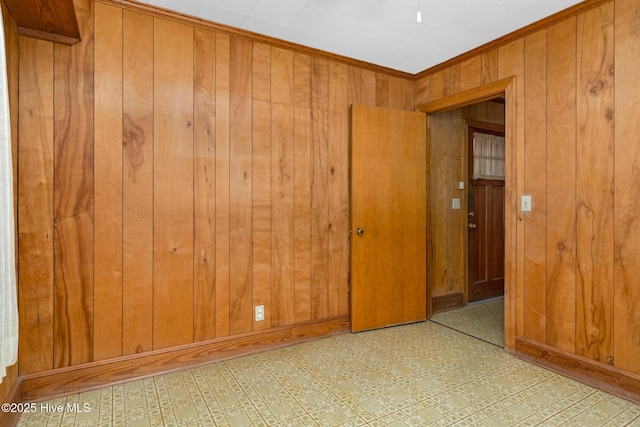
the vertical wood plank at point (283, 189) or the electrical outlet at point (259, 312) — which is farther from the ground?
the vertical wood plank at point (283, 189)

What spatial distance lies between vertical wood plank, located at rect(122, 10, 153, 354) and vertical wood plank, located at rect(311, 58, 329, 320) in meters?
1.27

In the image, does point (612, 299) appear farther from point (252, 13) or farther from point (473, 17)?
point (252, 13)

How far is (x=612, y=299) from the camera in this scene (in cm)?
220

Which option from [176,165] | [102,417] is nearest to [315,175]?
[176,165]

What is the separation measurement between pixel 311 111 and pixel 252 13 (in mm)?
869

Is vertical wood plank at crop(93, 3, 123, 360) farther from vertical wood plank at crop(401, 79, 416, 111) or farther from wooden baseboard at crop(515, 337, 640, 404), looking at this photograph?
wooden baseboard at crop(515, 337, 640, 404)

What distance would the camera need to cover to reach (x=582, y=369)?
2295 millimetres

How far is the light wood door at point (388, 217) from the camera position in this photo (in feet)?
10.2

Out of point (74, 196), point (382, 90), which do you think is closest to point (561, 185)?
point (382, 90)

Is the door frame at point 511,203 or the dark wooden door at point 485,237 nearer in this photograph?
the door frame at point 511,203

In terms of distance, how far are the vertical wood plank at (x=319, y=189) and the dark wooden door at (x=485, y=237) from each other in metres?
1.99

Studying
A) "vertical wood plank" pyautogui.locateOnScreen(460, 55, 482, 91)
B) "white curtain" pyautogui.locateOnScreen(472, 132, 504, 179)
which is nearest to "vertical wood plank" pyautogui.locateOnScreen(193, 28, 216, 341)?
"vertical wood plank" pyautogui.locateOnScreen(460, 55, 482, 91)

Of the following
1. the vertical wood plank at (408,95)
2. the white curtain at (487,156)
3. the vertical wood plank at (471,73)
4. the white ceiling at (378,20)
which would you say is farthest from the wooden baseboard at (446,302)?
the white ceiling at (378,20)

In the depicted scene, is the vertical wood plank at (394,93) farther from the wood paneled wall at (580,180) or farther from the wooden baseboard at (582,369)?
the wooden baseboard at (582,369)
